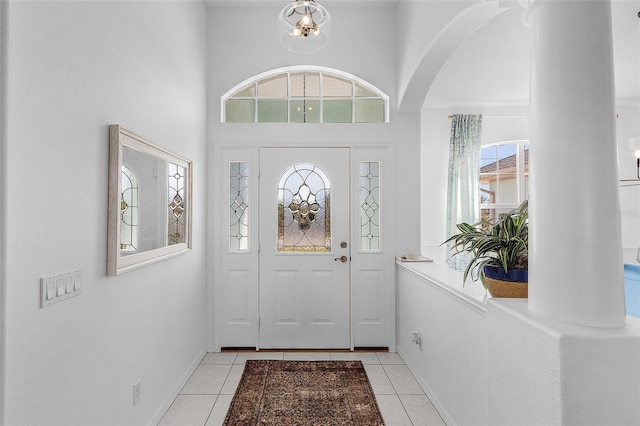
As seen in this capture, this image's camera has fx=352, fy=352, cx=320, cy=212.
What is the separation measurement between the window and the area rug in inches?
125

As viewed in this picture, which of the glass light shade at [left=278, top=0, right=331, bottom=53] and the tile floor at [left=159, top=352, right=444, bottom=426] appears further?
the tile floor at [left=159, top=352, right=444, bottom=426]

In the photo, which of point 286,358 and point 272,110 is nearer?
point 286,358

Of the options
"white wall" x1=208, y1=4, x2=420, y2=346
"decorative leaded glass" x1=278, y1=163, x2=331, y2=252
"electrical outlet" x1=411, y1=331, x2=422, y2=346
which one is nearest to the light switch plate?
"white wall" x1=208, y1=4, x2=420, y2=346

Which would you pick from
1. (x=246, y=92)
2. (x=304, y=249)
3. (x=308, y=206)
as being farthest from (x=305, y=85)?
(x=304, y=249)

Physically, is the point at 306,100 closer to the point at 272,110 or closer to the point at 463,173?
the point at 272,110

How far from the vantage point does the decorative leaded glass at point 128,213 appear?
180cm

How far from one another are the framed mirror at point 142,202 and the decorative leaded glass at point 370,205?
1.65 meters

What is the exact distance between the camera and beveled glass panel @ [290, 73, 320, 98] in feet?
11.6

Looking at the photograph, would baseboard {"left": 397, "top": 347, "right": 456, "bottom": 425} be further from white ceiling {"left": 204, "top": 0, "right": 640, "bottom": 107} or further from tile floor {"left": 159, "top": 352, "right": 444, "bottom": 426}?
white ceiling {"left": 204, "top": 0, "right": 640, "bottom": 107}

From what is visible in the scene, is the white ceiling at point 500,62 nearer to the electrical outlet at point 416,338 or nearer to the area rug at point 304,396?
the electrical outlet at point 416,338

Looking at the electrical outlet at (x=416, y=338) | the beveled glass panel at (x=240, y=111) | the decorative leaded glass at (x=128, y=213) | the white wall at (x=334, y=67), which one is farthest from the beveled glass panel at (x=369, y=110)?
the decorative leaded glass at (x=128, y=213)

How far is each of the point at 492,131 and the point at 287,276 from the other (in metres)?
3.57

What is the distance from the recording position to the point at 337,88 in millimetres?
3523

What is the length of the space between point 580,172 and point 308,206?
8.49ft
